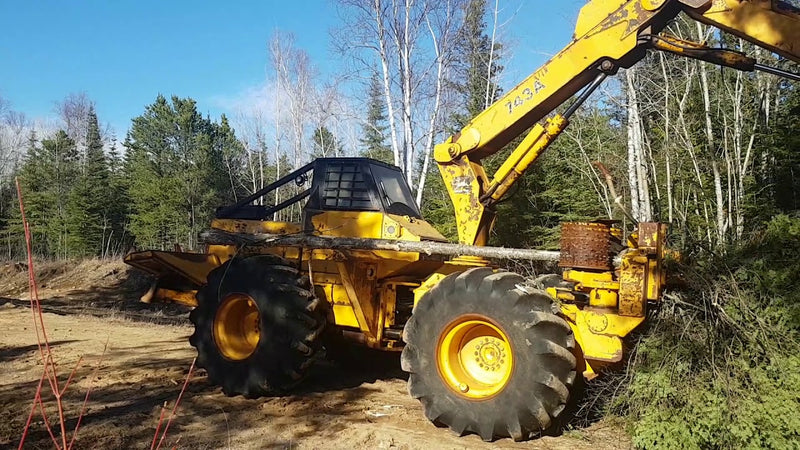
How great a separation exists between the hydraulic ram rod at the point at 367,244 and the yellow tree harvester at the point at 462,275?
17 millimetres

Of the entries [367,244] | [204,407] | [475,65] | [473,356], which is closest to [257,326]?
[204,407]

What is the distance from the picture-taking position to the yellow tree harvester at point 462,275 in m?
4.79

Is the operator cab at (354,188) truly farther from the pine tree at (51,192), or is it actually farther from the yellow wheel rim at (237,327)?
the pine tree at (51,192)

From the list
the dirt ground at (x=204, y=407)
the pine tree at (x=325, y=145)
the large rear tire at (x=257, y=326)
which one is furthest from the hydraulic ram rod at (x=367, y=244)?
the pine tree at (x=325, y=145)

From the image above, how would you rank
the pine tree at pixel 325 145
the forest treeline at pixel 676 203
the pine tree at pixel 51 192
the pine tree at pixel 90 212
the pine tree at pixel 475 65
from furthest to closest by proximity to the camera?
the pine tree at pixel 51 192
the pine tree at pixel 90 212
the pine tree at pixel 325 145
the pine tree at pixel 475 65
the forest treeline at pixel 676 203

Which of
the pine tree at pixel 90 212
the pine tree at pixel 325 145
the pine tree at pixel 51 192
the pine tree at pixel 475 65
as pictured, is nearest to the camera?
the pine tree at pixel 475 65

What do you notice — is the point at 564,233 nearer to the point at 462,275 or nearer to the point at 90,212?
the point at 462,275

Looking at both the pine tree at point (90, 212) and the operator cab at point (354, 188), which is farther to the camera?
the pine tree at point (90, 212)

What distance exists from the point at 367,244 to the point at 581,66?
109 inches

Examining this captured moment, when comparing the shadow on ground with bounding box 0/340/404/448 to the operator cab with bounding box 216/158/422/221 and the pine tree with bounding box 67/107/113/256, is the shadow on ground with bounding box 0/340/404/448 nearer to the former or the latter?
the operator cab with bounding box 216/158/422/221

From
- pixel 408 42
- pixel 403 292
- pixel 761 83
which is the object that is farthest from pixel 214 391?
pixel 408 42

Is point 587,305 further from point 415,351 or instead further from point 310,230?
point 310,230

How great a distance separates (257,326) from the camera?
6.93 meters

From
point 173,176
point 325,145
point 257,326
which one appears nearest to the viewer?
point 257,326
